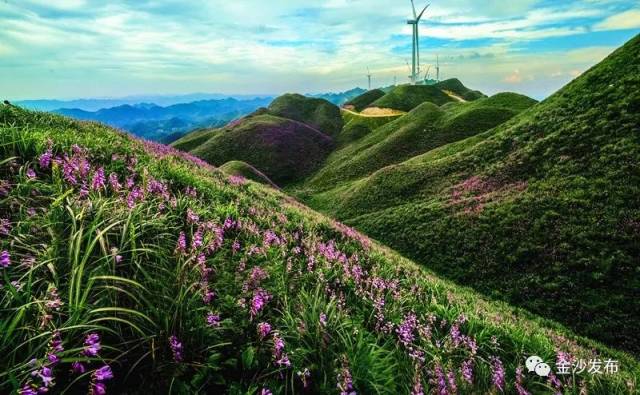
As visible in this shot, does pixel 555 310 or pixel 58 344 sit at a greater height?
pixel 58 344

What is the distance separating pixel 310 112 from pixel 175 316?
126 m

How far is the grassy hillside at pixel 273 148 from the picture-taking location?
7462cm

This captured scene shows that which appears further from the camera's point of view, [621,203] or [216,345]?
[621,203]

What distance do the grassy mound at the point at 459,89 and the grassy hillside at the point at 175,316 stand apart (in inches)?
5653

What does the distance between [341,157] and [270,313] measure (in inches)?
2810

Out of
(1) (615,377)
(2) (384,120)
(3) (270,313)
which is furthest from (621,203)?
(2) (384,120)

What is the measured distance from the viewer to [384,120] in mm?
102938

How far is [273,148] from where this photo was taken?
265 feet

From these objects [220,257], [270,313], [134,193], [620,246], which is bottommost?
[620,246]

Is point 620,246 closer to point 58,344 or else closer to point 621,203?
point 621,203

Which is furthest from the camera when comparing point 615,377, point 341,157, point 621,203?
point 341,157

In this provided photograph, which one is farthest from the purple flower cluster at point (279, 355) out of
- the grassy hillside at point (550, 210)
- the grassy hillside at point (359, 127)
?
the grassy hillside at point (359, 127)

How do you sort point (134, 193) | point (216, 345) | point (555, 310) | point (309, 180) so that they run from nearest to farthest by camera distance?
point (216, 345)
point (134, 193)
point (555, 310)
point (309, 180)

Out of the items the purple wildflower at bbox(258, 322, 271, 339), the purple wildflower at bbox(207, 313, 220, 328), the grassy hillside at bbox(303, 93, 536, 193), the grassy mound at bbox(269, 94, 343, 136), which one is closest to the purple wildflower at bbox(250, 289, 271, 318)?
the purple wildflower at bbox(258, 322, 271, 339)
